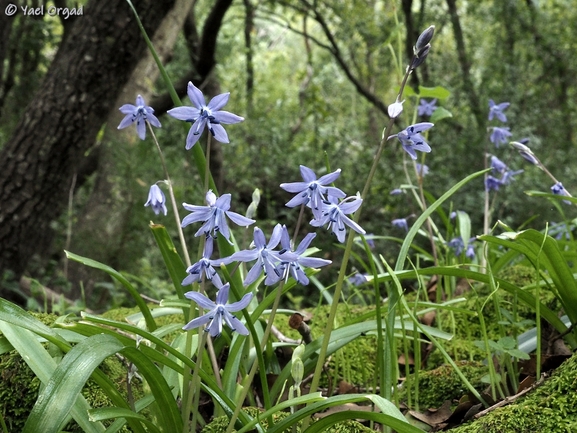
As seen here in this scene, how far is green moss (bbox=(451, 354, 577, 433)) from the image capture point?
4.83 feet

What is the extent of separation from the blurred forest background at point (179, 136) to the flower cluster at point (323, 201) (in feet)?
5.45

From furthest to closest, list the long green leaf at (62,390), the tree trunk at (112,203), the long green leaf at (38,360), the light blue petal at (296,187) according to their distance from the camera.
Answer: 1. the tree trunk at (112,203)
2. the long green leaf at (38,360)
3. the light blue petal at (296,187)
4. the long green leaf at (62,390)

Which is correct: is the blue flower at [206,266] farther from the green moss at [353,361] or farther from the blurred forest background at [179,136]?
the blurred forest background at [179,136]

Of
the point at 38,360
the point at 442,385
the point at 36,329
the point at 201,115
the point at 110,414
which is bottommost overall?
the point at 442,385

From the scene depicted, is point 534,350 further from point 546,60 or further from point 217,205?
point 546,60

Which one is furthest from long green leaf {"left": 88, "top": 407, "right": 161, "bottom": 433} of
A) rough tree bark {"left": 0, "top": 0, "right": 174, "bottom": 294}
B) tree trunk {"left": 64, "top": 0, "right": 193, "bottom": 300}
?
tree trunk {"left": 64, "top": 0, "right": 193, "bottom": 300}

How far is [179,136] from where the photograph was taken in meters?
8.34

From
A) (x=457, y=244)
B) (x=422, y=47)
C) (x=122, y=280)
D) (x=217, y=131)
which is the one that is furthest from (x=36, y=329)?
(x=457, y=244)

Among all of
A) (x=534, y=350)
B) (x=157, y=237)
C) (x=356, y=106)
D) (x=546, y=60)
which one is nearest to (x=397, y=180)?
(x=546, y=60)

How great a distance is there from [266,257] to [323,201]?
0.60ft

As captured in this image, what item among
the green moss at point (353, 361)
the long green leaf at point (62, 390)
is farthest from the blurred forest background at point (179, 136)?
the long green leaf at point (62, 390)

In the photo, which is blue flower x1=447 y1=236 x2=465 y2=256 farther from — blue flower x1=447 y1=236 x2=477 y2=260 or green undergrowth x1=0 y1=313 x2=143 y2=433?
green undergrowth x1=0 y1=313 x2=143 y2=433

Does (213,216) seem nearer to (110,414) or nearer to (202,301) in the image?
(202,301)

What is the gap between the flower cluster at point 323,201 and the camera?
1.29m
